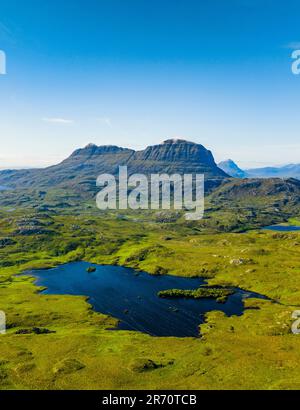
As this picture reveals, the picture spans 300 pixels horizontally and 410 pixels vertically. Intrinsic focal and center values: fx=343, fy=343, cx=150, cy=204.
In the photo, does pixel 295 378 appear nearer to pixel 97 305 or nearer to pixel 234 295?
pixel 234 295

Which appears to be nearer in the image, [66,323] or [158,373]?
[158,373]

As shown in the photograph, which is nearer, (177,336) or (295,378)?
(295,378)

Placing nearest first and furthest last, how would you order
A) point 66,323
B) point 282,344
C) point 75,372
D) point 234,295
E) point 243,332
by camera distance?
point 75,372, point 282,344, point 243,332, point 66,323, point 234,295

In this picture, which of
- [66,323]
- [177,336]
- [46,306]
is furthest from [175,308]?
[46,306]

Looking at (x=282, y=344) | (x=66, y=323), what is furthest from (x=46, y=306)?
(x=282, y=344)

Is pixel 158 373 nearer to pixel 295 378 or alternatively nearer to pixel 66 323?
pixel 295 378
